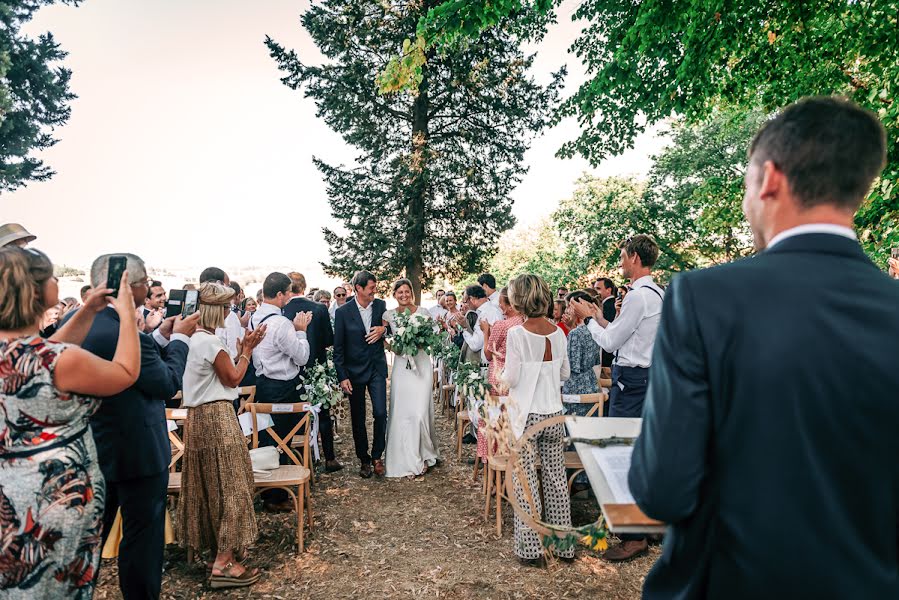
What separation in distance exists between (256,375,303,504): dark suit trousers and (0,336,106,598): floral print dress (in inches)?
135

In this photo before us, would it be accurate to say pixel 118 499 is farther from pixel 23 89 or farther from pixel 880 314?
pixel 23 89

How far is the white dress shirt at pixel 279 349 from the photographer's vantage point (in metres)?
5.77

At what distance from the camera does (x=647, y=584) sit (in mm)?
1466

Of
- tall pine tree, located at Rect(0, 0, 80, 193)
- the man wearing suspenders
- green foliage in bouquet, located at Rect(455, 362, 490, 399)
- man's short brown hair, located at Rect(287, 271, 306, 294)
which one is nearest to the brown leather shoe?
the man wearing suspenders

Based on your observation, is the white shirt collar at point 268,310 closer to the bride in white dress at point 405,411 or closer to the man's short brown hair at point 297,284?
the man's short brown hair at point 297,284

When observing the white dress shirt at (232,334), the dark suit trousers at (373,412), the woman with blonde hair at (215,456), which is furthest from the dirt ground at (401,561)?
the white dress shirt at (232,334)

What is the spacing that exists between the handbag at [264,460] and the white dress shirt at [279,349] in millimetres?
1211

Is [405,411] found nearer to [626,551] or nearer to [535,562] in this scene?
[535,562]

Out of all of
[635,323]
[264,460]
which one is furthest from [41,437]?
[635,323]

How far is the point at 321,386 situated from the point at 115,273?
373 cm

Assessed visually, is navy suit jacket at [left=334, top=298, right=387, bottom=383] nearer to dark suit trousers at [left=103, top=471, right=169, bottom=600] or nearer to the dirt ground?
the dirt ground

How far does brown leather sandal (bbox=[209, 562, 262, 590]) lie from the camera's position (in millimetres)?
4109

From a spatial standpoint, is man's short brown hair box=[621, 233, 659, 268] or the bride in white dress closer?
man's short brown hair box=[621, 233, 659, 268]

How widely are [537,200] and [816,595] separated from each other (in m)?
37.1
